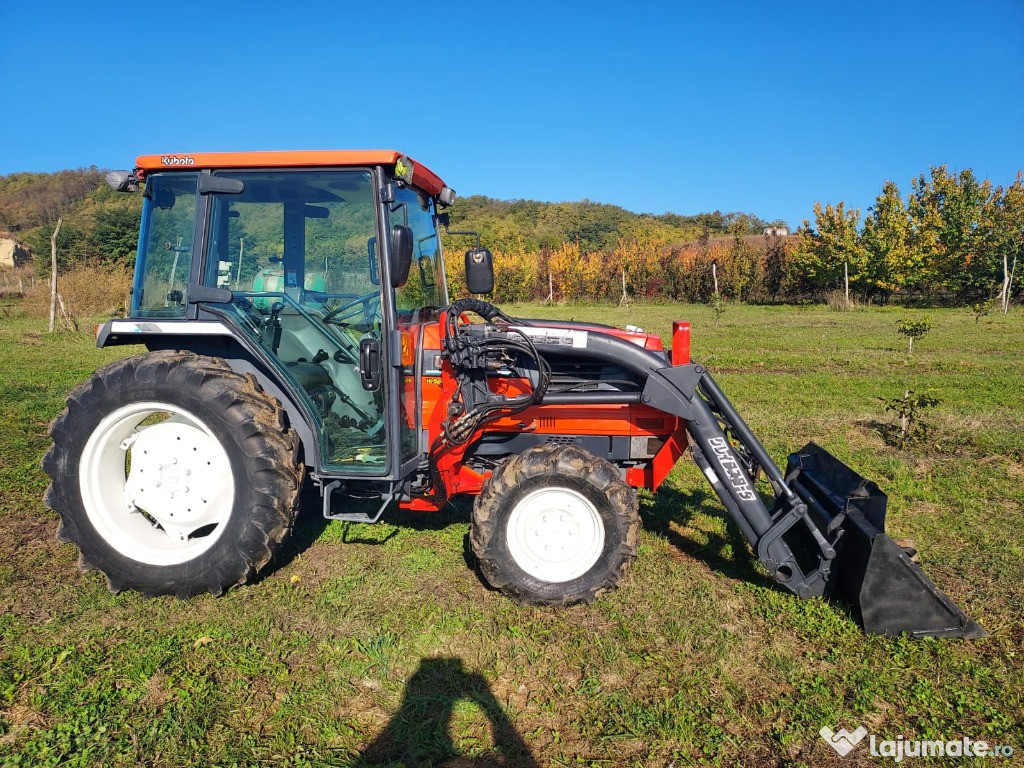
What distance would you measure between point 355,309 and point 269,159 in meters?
0.98

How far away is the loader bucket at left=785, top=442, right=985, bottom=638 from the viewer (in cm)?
353

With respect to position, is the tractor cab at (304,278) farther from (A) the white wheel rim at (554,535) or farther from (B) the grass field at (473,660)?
(B) the grass field at (473,660)

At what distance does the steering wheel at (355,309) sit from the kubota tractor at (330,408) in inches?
0.5

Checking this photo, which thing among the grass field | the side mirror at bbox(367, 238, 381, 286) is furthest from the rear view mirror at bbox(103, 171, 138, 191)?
the grass field

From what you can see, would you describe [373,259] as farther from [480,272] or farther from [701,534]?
[701,534]

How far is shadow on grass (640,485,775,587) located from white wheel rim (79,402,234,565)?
3.13 meters

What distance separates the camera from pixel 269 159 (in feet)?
12.9

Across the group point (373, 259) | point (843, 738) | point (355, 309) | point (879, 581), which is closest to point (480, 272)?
point (373, 259)

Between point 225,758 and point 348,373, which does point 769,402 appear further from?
point 225,758

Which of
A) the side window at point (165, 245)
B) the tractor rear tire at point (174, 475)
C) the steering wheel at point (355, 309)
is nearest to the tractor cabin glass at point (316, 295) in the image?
the steering wheel at point (355, 309)

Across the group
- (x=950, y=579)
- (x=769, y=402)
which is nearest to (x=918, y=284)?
(x=769, y=402)

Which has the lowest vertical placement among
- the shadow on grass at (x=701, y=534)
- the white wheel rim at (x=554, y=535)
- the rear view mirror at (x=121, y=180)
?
the shadow on grass at (x=701, y=534)

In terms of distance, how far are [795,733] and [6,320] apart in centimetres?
2454

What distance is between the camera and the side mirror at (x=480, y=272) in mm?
4430
